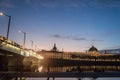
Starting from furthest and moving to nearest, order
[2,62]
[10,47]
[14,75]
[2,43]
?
[2,62], [10,47], [2,43], [14,75]

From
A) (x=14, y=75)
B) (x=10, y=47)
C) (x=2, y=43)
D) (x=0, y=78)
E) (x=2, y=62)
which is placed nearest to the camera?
(x=0, y=78)

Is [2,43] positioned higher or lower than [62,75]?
higher

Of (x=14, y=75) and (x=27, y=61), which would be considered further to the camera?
(x=27, y=61)

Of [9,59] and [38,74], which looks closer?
[38,74]

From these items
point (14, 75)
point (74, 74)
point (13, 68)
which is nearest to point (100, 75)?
point (74, 74)

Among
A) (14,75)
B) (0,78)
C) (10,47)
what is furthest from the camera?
(10,47)

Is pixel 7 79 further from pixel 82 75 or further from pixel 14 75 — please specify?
pixel 82 75

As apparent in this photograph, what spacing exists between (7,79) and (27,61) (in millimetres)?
55146

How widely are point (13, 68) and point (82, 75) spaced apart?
109 ft

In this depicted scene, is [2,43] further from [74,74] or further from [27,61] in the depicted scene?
[27,61]

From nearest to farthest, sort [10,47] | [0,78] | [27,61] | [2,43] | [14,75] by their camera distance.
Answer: [0,78], [14,75], [2,43], [10,47], [27,61]

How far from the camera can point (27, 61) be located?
345 ft

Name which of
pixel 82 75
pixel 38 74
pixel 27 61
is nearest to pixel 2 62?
pixel 27 61

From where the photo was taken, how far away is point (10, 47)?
7694cm
